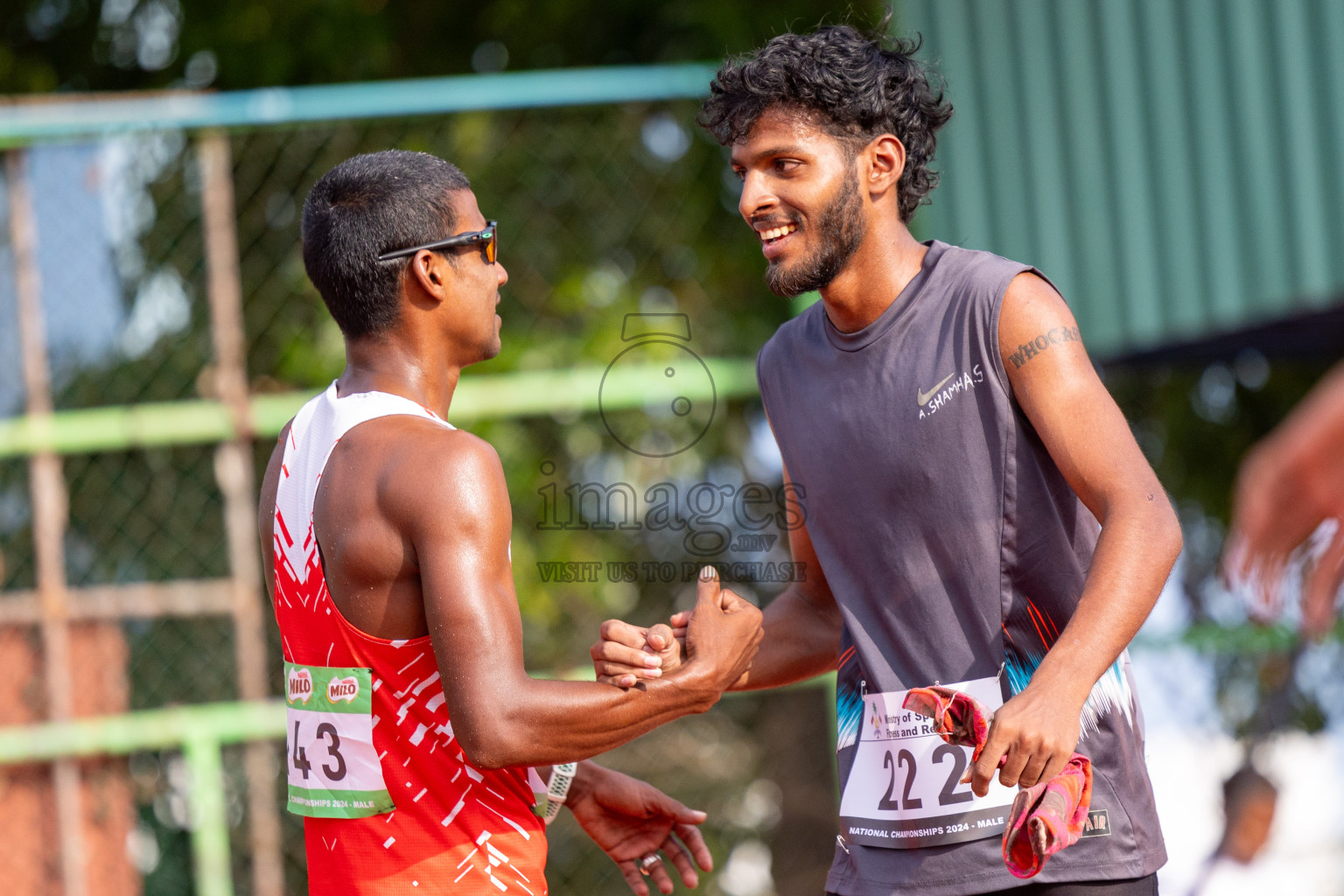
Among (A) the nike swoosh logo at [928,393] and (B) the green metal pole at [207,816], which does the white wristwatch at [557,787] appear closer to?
(A) the nike swoosh logo at [928,393]

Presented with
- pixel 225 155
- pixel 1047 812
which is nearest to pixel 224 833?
pixel 225 155

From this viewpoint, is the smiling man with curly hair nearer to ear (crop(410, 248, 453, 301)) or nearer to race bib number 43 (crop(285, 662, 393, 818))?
race bib number 43 (crop(285, 662, 393, 818))

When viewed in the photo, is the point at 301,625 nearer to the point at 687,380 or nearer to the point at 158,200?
the point at 687,380

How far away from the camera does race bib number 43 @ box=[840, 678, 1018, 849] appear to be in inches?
104

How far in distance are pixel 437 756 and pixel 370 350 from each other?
82cm

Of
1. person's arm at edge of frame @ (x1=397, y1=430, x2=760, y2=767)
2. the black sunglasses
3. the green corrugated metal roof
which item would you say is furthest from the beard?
the green corrugated metal roof

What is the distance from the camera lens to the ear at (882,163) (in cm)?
298

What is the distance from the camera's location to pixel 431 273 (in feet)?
8.86

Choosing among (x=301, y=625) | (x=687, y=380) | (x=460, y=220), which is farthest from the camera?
(x=687, y=380)

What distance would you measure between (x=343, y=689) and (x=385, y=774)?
18 cm

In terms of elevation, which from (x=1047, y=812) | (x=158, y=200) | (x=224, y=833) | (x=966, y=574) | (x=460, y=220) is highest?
(x=158, y=200)

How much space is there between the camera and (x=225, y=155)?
18.1 feet

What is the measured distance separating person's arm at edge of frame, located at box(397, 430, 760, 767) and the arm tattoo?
101 centimetres

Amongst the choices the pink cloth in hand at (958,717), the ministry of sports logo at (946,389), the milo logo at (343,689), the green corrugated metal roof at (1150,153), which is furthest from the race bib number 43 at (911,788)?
the green corrugated metal roof at (1150,153)
